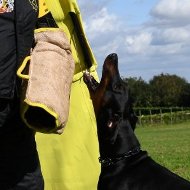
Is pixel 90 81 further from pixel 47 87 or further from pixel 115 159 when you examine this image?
pixel 47 87

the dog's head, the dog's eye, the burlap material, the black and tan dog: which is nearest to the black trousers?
the burlap material

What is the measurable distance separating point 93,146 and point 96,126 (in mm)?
230

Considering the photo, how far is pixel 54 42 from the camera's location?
296cm

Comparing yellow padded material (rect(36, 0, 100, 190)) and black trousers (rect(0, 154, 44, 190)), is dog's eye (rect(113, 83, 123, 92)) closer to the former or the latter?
yellow padded material (rect(36, 0, 100, 190))

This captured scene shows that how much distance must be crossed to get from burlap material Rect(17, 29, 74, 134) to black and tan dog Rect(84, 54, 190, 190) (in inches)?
73.9

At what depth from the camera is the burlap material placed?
273 cm

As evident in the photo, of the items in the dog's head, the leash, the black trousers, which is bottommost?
the leash

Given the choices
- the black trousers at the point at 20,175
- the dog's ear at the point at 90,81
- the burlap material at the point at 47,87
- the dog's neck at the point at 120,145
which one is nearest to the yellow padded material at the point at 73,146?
the dog's ear at the point at 90,81

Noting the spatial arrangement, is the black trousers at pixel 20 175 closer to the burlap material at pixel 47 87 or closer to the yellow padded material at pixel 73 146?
the burlap material at pixel 47 87

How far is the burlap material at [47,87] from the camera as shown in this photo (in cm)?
273

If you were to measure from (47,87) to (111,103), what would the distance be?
225 centimetres

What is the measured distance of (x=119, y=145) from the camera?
15.9ft

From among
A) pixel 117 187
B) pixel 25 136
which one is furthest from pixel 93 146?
pixel 25 136

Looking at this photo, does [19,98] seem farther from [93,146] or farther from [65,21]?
[93,146]
